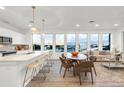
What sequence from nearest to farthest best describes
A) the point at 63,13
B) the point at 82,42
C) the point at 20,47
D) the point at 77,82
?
the point at 77,82, the point at 63,13, the point at 20,47, the point at 82,42

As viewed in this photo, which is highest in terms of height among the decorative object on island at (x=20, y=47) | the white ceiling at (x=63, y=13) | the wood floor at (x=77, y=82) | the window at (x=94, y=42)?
the white ceiling at (x=63, y=13)

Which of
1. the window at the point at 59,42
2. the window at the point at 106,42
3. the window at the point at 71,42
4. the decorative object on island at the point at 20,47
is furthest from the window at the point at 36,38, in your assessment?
the window at the point at 106,42

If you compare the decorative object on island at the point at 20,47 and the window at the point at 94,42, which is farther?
the window at the point at 94,42

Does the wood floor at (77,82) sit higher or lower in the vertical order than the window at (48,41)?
lower

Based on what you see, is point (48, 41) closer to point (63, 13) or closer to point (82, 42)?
point (82, 42)

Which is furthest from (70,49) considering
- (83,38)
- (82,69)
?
(82,69)

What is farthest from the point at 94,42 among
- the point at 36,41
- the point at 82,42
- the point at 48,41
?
the point at 36,41

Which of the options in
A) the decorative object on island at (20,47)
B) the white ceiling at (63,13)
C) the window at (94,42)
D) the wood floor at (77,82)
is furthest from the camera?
the window at (94,42)

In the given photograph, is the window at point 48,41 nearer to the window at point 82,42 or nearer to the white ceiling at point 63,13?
the window at point 82,42
